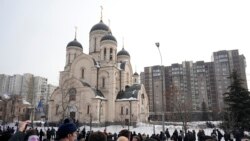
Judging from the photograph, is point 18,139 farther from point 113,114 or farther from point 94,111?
point 113,114

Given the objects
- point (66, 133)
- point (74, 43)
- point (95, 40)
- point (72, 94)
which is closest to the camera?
point (66, 133)

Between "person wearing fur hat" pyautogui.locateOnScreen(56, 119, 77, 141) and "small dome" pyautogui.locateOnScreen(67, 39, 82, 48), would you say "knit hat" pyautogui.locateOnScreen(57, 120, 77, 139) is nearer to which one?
"person wearing fur hat" pyautogui.locateOnScreen(56, 119, 77, 141)

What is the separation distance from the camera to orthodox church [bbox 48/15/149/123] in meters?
40.0

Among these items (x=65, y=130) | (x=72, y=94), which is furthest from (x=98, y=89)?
(x=65, y=130)

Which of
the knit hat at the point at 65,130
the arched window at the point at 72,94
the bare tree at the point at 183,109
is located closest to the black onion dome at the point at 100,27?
the arched window at the point at 72,94

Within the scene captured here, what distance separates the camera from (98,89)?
43156 millimetres

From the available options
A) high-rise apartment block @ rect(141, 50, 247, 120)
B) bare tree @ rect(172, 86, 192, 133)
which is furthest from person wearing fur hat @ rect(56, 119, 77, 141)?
high-rise apartment block @ rect(141, 50, 247, 120)

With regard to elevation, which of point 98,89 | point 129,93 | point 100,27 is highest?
point 100,27

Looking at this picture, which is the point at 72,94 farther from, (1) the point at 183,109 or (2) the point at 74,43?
(1) the point at 183,109

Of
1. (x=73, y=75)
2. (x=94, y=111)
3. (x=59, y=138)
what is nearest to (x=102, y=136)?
(x=59, y=138)

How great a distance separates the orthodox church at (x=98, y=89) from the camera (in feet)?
131

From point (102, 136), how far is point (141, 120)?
135 feet

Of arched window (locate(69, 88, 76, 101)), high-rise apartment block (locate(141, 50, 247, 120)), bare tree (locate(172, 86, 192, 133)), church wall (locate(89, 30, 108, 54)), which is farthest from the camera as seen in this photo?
high-rise apartment block (locate(141, 50, 247, 120))

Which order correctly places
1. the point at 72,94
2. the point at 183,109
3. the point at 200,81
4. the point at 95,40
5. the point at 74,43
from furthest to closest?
the point at 200,81
the point at 95,40
the point at 74,43
the point at 72,94
the point at 183,109
